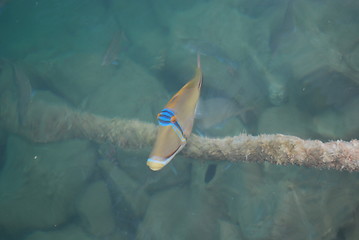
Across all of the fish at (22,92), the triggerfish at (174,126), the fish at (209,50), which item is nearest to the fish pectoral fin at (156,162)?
the triggerfish at (174,126)

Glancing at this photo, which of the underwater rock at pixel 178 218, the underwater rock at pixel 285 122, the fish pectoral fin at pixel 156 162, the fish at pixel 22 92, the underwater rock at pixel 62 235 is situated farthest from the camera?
the fish at pixel 22 92

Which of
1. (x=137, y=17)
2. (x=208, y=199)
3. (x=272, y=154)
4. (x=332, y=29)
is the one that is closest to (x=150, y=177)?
(x=208, y=199)

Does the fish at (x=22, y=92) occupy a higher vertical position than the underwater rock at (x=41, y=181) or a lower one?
higher

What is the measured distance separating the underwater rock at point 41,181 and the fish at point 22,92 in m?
0.69

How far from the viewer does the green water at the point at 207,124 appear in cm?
358

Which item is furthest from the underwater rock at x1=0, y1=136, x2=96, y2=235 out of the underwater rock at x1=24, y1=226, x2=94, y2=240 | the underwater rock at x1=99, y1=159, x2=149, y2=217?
the underwater rock at x1=99, y1=159, x2=149, y2=217

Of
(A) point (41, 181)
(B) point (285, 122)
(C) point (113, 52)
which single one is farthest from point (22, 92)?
(B) point (285, 122)

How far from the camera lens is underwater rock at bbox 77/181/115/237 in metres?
4.88

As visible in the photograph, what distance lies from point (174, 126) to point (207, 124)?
10.7 feet

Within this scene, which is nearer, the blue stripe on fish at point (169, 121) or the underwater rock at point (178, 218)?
the blue stripe on fish at point (169, 121)

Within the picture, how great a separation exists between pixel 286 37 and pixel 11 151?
Result: 7.19m

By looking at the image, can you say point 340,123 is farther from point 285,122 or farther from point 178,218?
point 178,218

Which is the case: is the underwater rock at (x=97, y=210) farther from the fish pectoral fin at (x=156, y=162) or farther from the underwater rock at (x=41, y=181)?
the fish pectoral fin at (x=156, y=162)

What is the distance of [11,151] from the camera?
591cm
